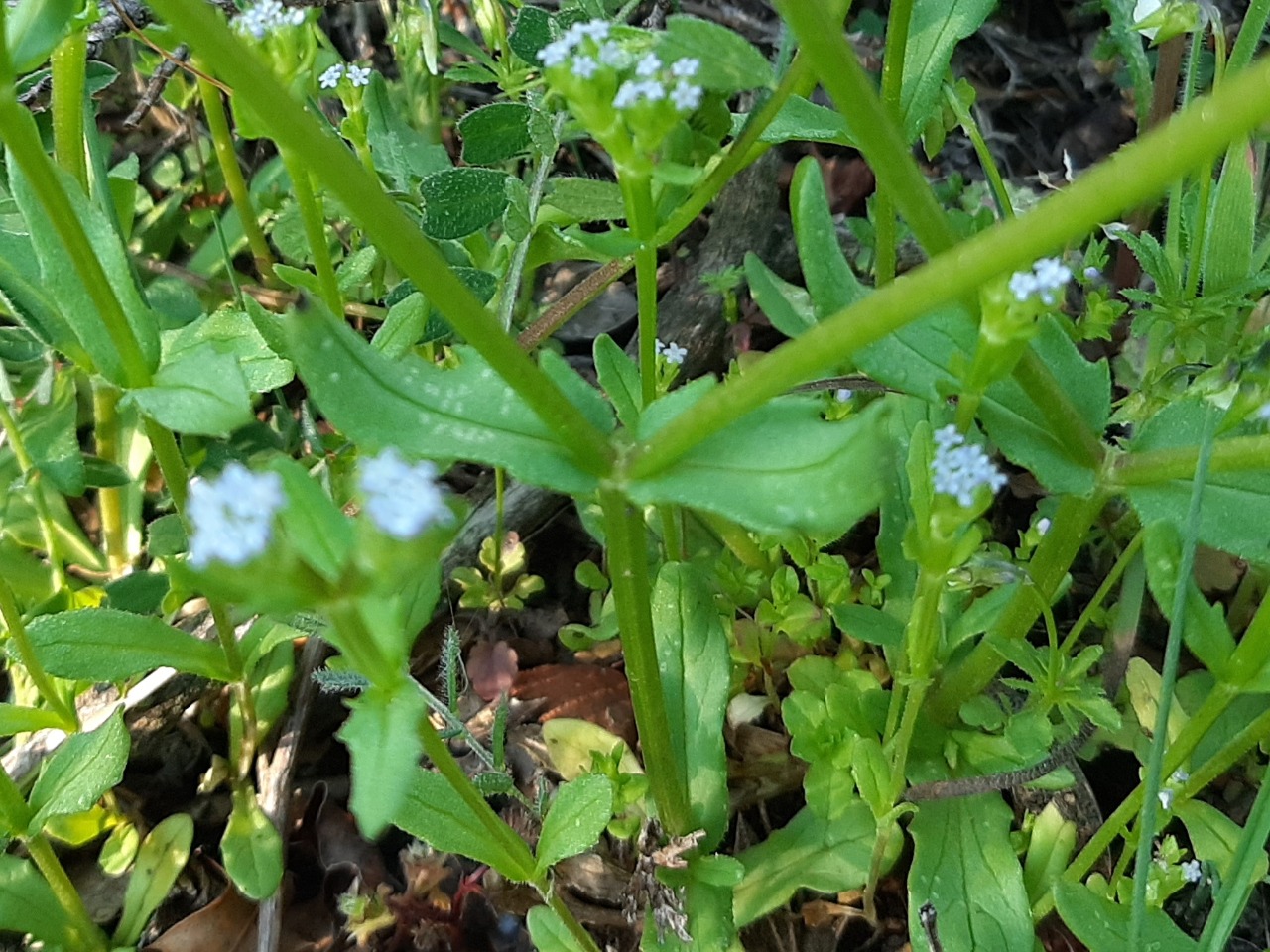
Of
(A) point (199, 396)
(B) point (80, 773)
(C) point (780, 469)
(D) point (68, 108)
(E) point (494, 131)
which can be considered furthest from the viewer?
(E) point (494, 131)

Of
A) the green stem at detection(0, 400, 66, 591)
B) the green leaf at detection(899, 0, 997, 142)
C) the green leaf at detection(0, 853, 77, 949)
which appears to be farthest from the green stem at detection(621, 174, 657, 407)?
the green leaf at detection(0, 853, 77, 949)

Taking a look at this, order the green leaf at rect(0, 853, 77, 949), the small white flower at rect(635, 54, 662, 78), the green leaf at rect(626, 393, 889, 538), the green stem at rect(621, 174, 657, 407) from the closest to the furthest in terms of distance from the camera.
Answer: the green leaf at rect(626, 393, 889, 538), the small white flower at rect(635, 54, 662, 78), the green stem at rect(621, 174, 657, 407), the green leaf at rect(0, 853, 77, 949)

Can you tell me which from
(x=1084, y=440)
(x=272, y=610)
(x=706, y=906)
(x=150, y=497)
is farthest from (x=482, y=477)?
(x=272, y=610)

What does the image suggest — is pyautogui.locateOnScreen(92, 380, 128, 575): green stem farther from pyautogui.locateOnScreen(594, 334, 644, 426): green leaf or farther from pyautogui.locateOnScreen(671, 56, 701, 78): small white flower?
pyautogui.locateOnScreen(671, 56, 701, 78): small white flower

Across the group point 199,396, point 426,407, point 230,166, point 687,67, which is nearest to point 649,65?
point 687,67

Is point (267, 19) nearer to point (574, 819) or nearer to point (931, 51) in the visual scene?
point (931, 51)

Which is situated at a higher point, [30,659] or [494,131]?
[494,131]
